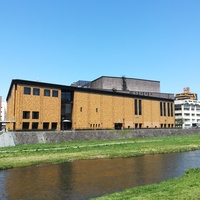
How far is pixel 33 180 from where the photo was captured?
23.2m

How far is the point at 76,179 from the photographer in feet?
77.3

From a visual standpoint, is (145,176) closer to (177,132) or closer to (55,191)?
(55,191)

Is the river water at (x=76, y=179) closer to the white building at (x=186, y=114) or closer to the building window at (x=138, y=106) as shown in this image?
the building window at (x=138, y=106)

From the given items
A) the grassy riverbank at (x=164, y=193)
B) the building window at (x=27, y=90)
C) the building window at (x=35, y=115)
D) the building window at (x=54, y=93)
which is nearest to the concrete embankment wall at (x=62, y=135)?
the building window at (x=35, y=115)

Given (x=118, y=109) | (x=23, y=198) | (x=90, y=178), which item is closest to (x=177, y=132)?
(x=118, y=109)

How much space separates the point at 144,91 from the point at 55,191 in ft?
329

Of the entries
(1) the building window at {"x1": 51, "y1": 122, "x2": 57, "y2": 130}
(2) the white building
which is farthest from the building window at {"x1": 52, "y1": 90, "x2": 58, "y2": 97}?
(2) the white building

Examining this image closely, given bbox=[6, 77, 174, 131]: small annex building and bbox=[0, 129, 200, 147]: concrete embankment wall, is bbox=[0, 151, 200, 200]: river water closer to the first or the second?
bbox=[0, 129, 200, 147]: concrete embankment wall

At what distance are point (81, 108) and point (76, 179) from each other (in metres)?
55.4

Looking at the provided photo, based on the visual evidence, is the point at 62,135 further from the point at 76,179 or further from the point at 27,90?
the point at 76,179

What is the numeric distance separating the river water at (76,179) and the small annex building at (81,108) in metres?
38.0

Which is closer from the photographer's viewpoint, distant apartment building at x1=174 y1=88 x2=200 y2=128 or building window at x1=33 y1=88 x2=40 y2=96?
building window at x1=33 y1=88 x2=40 y2=96

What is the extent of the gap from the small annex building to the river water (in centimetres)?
3803

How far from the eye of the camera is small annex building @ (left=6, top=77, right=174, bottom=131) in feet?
219
